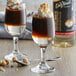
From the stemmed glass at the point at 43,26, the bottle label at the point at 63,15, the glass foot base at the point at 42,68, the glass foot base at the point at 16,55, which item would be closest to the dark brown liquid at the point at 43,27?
the stemmed glass at the point at 43,26

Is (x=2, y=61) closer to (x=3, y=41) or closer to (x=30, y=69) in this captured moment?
(x=30, y=69)

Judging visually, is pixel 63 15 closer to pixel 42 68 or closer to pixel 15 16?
pixel 15 16

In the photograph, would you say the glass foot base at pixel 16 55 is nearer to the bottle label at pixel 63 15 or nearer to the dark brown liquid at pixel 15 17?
the dark brown liquid at pixel 15 17

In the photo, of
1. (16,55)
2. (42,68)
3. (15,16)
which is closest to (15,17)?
(15,16)

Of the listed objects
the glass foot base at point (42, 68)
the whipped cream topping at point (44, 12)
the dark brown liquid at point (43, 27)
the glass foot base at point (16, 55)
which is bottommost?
the glass foot base at point (42, 68)

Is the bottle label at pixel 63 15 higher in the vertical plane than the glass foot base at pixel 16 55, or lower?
higher

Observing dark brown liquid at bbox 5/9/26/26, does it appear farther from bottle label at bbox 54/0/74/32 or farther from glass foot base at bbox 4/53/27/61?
bottle label at bbox 54/0/74/32

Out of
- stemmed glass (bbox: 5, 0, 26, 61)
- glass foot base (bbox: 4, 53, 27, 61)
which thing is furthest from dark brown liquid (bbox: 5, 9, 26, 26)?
glass foot base (bbox: 4, 53, 27, 61)

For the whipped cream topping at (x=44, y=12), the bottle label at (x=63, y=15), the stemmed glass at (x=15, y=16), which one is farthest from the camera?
the bottle label at (x=63, y=15)
